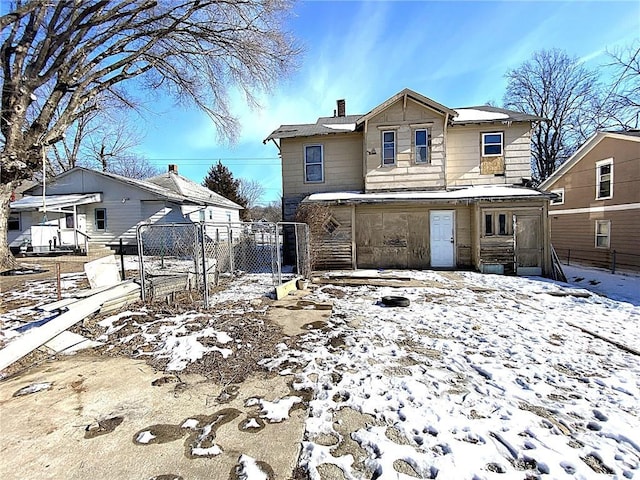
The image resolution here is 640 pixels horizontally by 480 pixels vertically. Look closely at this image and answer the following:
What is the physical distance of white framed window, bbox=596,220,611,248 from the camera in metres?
15.4

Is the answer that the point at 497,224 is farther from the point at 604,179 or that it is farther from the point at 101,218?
the point at 101,218

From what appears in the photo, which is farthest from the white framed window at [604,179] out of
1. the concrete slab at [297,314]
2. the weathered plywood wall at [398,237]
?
the concrete slab at [297,314]

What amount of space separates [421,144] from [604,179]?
10.1 meters

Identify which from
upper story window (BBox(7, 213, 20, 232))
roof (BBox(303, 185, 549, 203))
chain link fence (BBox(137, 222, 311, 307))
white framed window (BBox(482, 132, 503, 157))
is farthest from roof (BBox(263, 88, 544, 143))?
upper story window (BBox(7, 213, 20, 232))

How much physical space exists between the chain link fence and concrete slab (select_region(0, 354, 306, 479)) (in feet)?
8.66

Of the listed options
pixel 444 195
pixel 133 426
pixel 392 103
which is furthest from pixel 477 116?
pixel 133 426

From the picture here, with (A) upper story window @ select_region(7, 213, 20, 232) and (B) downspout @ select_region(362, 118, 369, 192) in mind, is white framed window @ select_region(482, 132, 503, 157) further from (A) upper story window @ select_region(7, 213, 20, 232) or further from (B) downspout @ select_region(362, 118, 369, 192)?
(A) upper story window @ select_region(7, 213, 20, 232)

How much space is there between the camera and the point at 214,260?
883 centimetres

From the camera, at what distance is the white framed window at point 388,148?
1275 cm

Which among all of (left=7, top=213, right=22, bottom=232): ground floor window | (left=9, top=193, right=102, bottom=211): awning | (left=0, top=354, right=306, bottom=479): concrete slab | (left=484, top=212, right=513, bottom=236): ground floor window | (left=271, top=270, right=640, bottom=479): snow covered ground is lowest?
(left=271, top=270, right=640, bottom=479): snow covered ground

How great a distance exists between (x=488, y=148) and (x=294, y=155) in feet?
Answer: 26.0

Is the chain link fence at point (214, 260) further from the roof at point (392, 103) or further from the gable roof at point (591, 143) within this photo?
the gable roof at point (591, 143)

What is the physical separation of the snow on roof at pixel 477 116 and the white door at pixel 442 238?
387cm

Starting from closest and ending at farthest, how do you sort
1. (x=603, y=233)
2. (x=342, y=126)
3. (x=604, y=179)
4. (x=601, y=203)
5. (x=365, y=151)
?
(x=365, y=151) < (x=342, y=126) < (x=604, y=179) < (x=601, y=203) < (x=603, y=233)
